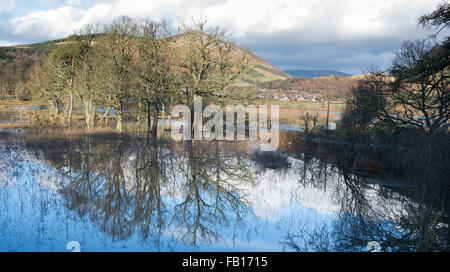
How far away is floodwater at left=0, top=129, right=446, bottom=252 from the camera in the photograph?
26.4 feet

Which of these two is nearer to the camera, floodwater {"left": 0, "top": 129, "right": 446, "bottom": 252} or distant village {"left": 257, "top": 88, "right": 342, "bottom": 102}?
floodwater {"left": 0, "top": 129, "right": 446, "bottom": 252}

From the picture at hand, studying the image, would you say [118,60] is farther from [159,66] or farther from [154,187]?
[154,187]

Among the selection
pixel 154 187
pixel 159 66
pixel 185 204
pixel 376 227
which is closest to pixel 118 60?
pixel 159 66

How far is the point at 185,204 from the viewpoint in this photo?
1107 centimetres

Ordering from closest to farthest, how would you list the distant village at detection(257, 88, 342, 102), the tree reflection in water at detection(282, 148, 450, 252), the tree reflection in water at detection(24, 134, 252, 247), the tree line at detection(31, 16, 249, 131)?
the tree reflection in water at detection(282, 148, 450, 252) → the tree reflection in water at detection(24, 134, 252, 247) → the tree line at detection(31, 16, 249, 131) → the distant village at detection(257, 88, 342, 102)

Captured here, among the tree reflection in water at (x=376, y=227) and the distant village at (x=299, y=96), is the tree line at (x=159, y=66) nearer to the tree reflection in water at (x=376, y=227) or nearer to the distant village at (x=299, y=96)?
the tree reflection in water at (x=376, y=227)

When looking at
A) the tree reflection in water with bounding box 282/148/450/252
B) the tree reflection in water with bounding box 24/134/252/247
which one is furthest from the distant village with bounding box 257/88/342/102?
the tree reflection in water with bounding box 282/148/450/252

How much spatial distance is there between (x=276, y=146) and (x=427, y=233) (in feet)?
64.9

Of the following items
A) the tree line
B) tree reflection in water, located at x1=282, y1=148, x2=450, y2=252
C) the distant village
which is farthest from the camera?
the distant village

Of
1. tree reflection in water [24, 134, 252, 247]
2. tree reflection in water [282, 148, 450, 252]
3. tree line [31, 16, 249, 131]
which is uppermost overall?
tree line [31, 16, 249, 131]

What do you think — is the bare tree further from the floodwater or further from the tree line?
the floodwater

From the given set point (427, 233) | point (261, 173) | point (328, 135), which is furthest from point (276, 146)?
point (427, 233)

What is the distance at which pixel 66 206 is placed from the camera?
1005 cm
